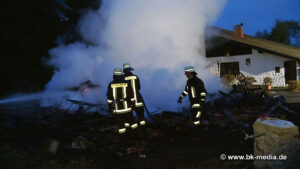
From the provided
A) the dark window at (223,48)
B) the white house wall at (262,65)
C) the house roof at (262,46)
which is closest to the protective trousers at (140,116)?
the house roof at (262,46)

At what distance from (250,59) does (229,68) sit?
1.73m

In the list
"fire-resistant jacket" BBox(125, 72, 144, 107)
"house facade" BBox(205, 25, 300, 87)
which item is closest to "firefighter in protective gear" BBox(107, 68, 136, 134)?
"fire-resistant jacket" BBox(125, 72, 144, 107)

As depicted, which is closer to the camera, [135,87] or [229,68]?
[135,87]

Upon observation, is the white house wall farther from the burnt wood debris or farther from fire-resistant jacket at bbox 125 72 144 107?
fire-resistant jacket at bbox 125 72 144 107

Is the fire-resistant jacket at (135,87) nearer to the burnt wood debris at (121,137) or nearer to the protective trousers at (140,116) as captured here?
the protective trousers at (140,116)

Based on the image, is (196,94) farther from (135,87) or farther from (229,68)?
(229,68)

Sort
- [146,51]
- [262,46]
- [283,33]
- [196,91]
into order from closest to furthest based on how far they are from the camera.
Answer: [196,91] < [146,51] < [262,46] < [283,33]

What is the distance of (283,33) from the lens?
122 ft

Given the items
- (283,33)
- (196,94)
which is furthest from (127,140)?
(283,33)

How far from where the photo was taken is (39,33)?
568 inches

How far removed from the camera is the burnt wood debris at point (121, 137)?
4.11 meters

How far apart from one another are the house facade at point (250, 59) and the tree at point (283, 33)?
76.7 feet

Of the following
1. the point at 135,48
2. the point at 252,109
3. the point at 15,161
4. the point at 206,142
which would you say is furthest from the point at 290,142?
the point at 135,48

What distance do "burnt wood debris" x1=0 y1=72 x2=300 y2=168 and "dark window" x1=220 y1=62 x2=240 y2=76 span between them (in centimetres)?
1081
